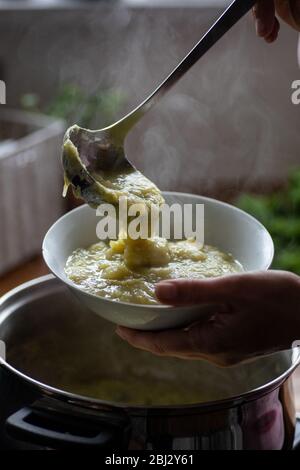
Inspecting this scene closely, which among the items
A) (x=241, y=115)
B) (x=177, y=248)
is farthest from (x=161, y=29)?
(x=177, y=248)

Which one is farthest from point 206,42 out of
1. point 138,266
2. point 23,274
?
point 23,274

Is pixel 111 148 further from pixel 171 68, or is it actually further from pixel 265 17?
pixel 171 68

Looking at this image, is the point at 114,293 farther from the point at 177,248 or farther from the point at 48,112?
the point at 48,112

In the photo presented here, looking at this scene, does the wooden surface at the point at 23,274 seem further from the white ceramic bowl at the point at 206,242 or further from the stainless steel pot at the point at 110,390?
the white ceramic bowl at the point at 206,242

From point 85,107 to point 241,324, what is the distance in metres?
1.73

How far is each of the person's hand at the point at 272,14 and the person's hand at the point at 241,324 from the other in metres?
0.45

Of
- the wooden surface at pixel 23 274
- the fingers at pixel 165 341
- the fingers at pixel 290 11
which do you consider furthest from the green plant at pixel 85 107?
the fingers at pixel 165 341

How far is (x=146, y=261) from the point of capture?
852 millimetres

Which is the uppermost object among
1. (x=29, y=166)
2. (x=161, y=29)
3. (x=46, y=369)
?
(x=161, y=29)

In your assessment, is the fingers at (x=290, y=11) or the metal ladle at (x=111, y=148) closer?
the metal ladle at (x=111, y=148)

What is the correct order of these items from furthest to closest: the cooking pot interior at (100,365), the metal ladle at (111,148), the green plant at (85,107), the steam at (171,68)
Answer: the steam at (171,68) < the green plant at (85,107) < the cooking pot interior at (100,365) < the metal ladle at (111,148)

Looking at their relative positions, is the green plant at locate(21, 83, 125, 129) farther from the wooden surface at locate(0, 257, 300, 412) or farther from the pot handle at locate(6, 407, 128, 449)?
the pot handle at locate(6, 407, 128, 449)

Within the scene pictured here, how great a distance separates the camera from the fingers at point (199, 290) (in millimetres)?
715

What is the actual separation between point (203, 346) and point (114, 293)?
0.43 ft
